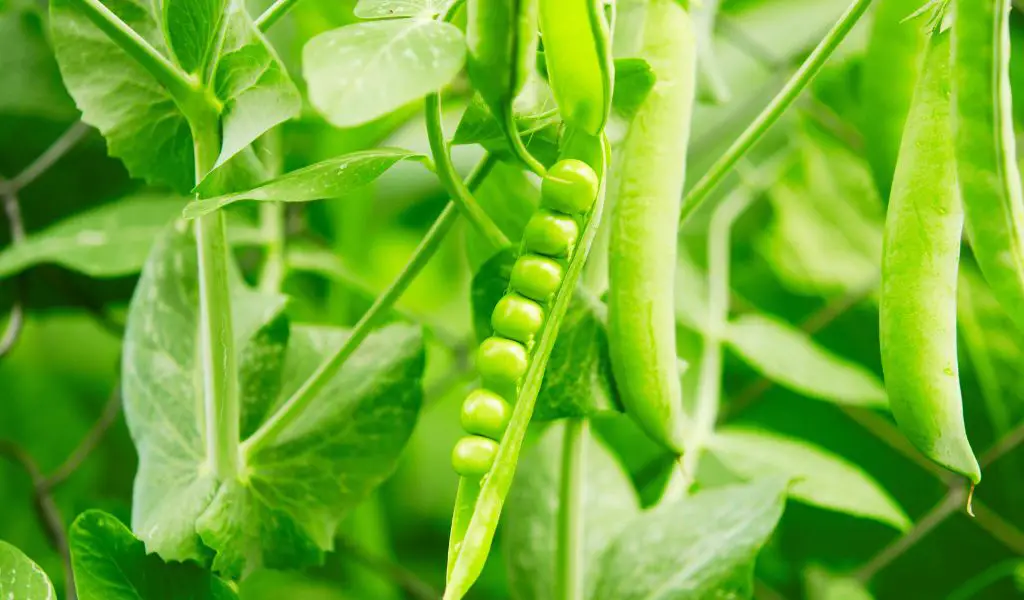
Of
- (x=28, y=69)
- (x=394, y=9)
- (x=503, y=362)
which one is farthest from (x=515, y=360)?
(x=28, y=69)

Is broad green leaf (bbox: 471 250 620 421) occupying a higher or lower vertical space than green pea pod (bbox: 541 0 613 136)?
lower

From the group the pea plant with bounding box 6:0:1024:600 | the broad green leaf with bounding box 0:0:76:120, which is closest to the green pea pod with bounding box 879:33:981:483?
the pea plant with bounding box 6:0:1024:600

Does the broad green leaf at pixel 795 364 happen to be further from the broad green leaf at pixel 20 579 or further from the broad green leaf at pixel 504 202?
the broad green leaf at pixel 20 579

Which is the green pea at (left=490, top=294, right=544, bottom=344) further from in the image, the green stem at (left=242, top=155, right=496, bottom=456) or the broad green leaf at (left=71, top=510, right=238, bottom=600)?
the broad green leaf at (left=71, top=510, right=238, bottom=600)

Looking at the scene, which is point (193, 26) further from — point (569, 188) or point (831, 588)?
point (831, 588)

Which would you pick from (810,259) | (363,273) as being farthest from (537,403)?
(810,259)

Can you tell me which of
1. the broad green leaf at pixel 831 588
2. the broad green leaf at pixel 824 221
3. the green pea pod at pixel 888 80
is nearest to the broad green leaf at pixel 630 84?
the green pea pod at pixel 888 80

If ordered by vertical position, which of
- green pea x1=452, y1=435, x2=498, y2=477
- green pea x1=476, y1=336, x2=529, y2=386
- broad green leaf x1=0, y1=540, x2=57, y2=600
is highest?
green pea x1=476, y1=336, x2=529, y2=386
